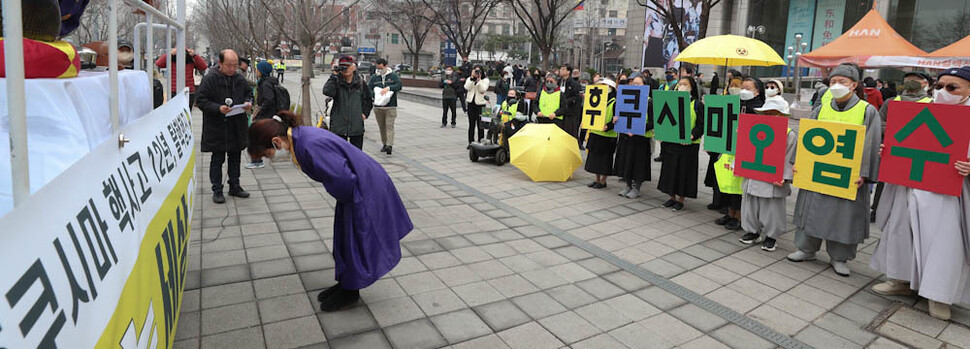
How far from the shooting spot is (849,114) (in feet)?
15.9

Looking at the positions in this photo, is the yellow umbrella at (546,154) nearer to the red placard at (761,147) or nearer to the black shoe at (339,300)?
the red placard at (761,147)

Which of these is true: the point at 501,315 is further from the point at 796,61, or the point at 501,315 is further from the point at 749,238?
the point at 796,61

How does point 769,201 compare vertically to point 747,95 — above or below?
below

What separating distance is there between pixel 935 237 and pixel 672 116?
10.3 ft

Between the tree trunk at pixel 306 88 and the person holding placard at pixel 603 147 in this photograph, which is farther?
the tree trunk at pixel 306 88

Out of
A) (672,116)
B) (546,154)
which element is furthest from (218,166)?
(672,116)

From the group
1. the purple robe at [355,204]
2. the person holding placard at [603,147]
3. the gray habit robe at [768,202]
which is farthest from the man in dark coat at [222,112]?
the gray habit robe at [768,202]

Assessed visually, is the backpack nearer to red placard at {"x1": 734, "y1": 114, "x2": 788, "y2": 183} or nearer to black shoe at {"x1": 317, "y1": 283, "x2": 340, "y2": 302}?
black shoe at {"x1": 317, "y1": 283, "x2": 340, "y2": 302}

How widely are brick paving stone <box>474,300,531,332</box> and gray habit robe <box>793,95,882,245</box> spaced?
9.21 ft

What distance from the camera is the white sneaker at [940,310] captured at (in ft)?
13.6

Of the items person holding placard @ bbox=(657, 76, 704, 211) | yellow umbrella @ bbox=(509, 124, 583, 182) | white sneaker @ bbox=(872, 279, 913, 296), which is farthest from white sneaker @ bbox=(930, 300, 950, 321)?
yellow umbrella @ bbox=(509, 124, 583, 182)

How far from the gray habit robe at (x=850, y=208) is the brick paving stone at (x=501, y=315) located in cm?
281

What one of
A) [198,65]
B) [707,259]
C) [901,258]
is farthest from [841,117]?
[198,65]

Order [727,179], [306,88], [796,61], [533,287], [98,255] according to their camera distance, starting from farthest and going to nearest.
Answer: [796,61] → [306,88] → [727,179] → [533,287] → [98,255]
